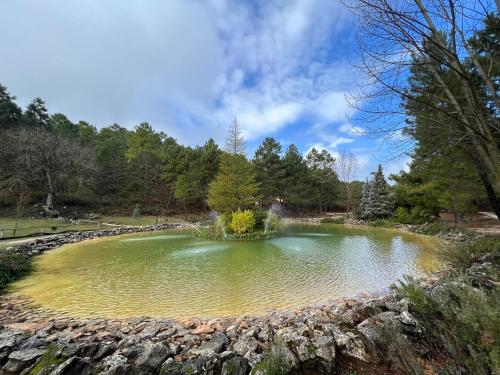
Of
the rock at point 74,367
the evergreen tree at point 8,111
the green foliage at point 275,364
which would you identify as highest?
the evergreen tree at point 8,111

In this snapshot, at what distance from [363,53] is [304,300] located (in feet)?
14.3

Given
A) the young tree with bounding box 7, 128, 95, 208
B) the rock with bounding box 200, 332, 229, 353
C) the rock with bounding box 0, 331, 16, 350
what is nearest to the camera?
Result: the rock with bounding box 200, 332, 229, 353

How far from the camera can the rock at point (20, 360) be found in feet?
8.98

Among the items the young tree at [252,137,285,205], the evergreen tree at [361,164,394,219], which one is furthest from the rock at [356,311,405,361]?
the young tree at [252,137,285,205]

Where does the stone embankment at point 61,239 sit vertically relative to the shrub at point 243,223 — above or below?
below

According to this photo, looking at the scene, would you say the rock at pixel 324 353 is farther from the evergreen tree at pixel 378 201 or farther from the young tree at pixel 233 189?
the evergreen tree at pixel 378 201

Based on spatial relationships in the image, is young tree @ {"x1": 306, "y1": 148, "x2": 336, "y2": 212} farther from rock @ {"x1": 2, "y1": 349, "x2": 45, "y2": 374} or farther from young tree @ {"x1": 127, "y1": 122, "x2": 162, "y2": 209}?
rock @ {"x1": 2, "y1": 349, "x2": 45, "y2": 374}

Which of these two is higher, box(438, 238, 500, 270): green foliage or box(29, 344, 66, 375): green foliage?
box(438, 238, 500, 270): green foliage

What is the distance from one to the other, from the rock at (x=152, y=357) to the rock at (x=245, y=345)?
0.75 metres

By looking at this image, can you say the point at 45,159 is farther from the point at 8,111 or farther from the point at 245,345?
the point at 245,345

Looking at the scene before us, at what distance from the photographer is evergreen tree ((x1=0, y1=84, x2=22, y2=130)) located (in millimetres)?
25163

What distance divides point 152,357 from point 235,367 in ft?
3.08

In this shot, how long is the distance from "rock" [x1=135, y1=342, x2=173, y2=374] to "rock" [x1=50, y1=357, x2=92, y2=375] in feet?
1.53

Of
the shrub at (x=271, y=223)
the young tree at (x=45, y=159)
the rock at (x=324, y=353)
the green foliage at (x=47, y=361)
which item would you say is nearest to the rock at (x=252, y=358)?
the rock at (x=324, y=353)
